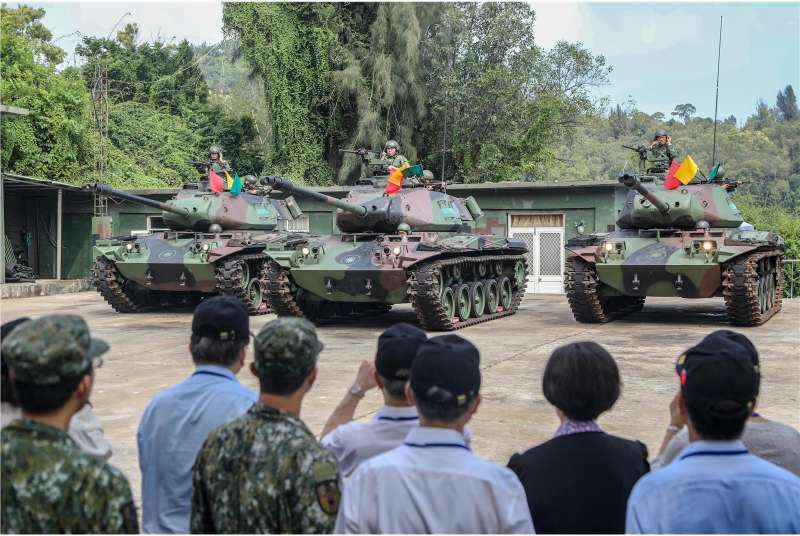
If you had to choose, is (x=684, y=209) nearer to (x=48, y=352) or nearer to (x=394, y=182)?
(x=394, y=182)

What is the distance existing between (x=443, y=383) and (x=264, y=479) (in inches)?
25.3

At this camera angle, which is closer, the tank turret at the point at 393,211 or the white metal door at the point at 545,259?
the tank turret at the point at 393,211

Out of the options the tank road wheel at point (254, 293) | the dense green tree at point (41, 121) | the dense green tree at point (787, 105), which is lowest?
the tank road wheel at point (254, 293)

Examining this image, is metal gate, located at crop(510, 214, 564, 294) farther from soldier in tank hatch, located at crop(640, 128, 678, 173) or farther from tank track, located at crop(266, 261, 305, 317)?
tank track, located at crop(266, 261, 305, 317)

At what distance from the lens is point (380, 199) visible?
17.8 metres

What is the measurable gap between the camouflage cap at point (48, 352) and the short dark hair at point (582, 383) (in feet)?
5.61

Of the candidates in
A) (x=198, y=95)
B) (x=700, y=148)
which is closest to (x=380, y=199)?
(x=198, y=95)

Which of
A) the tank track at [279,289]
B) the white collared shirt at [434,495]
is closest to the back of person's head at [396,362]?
the white collared shirt at [434,495]

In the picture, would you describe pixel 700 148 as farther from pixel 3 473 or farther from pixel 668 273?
pixel 3 473

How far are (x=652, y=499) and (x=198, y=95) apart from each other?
47.9 metres

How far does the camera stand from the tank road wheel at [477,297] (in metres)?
18.3

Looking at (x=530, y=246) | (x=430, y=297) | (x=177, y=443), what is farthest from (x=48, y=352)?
(x=530, y=246)

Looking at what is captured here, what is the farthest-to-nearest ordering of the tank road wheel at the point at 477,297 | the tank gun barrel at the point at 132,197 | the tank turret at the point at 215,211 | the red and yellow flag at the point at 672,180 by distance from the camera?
the tank turret at the point at 215,211 < the tank road wheel at the point at 477,297 < the tank gun barrel at the point at 132,197 < the red and yellow flag at the point at 672,180

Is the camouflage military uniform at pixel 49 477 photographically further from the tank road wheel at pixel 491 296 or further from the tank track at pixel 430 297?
the tank road wheel at pixel 491 296
